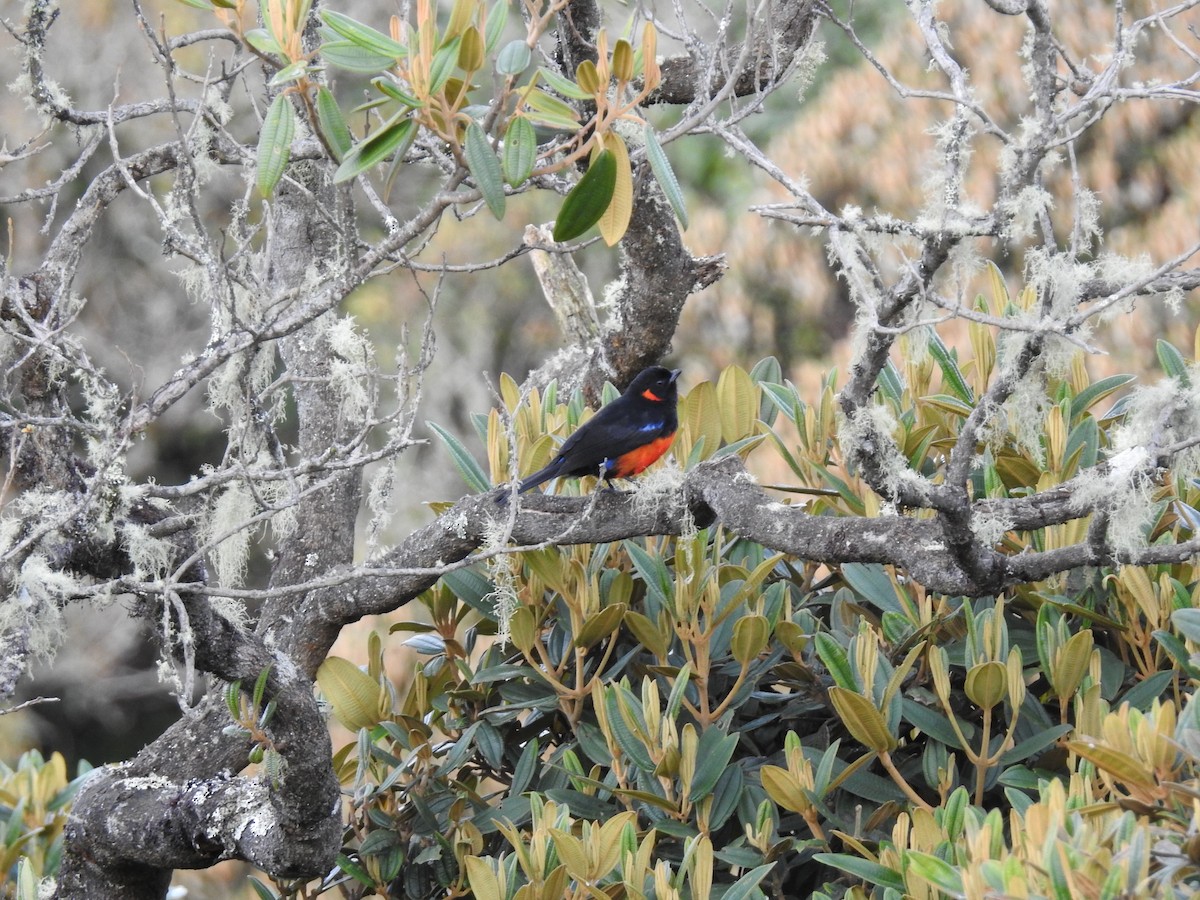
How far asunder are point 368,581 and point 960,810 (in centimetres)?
135

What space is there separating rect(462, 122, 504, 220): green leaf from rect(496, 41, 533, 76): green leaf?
97mm

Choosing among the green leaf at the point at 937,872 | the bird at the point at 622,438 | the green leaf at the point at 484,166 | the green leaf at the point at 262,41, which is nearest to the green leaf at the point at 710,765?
the green leaf at the point at 937,872

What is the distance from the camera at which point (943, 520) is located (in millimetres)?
1813

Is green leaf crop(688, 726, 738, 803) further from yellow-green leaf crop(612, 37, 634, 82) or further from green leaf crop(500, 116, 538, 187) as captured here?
yellow-green leaf crop(612, 37, 634, 82)

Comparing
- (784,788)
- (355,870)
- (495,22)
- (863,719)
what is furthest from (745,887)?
(495,22)

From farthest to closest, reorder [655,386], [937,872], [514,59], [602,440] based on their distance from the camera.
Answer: [655,386] < [602,440] < [514,59] < [937,872]

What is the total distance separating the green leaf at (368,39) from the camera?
1.74 m

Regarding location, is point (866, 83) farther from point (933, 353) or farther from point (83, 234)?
point (83, 234)

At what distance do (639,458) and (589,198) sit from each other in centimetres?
124

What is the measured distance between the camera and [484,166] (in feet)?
5.79

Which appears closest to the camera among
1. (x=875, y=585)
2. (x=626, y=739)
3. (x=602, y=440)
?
(x=626, y=739)

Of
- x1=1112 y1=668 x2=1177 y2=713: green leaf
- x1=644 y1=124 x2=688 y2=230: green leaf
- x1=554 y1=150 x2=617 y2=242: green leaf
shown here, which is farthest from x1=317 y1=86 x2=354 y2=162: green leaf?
x1=1112 y1=668 x2=1177 y2=713: green leaf

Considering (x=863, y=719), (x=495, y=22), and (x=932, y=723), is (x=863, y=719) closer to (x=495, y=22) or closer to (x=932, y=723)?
(x=932, y=723)

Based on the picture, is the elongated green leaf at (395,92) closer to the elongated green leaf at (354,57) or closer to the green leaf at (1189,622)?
the elongated green leaf at (354,57)
